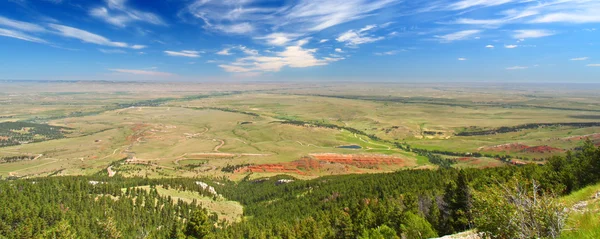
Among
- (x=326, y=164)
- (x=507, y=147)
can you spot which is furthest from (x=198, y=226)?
(x=507, y=147)

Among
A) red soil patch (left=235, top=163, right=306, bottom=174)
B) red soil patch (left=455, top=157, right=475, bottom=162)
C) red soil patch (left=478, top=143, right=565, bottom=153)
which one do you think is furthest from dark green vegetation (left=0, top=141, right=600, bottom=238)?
red soil patch (left=478, top=143, right=565, bottom=153)

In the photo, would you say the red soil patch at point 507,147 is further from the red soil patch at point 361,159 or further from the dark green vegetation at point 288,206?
the dark green vegetation at point 288,206

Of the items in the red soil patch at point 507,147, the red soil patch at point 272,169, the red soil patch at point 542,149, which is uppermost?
the red soil patch at point 542,149

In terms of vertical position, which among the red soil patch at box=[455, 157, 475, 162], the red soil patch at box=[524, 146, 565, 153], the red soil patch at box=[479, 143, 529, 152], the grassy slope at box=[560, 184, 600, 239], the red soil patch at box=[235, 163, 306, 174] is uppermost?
the grassy slope at box=[560, 184, 600, 239]

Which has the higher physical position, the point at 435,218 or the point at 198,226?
the point at 435,218

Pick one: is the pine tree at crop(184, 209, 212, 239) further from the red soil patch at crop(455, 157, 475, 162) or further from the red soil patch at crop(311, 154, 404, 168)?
the red soil patch at crop(455, 157, 475, 162)

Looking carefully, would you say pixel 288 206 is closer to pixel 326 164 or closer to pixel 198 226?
pixel 198 226

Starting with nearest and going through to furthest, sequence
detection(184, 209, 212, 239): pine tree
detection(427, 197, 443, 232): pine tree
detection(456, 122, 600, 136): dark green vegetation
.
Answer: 1. detection(184, 209, 212, 239): pine tree
2. detection(427, 197, 443, 232): pine tree
3. detection(456, 122, 600, 136): dark green vegetation

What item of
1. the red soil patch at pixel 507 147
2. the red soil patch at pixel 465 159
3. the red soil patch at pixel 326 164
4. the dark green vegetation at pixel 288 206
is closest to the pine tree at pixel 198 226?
the dark green vegetation at pixel 288 206

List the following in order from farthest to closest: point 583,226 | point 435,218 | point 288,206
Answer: point 288,206 < point 435,218 < point 583,226
